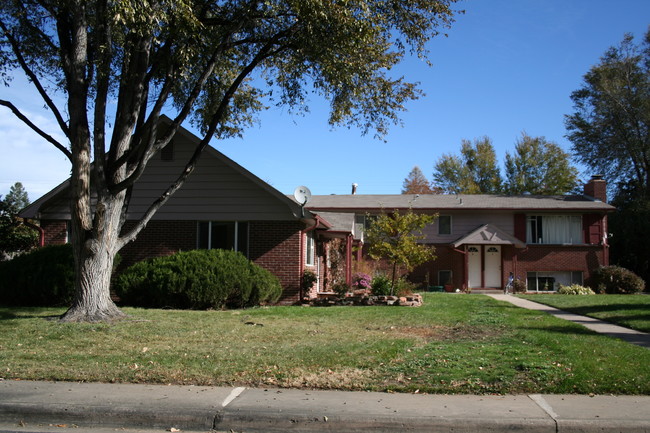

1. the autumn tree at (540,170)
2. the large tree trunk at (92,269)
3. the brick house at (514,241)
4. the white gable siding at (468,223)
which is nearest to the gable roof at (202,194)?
the large tree trunk at (92,269)

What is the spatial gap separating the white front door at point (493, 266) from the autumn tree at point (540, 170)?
19.7m

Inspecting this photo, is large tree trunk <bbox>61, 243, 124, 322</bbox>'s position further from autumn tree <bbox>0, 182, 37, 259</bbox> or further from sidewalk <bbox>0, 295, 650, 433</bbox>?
autumn tree <bbox>0, 182, 37, 259</bbox>

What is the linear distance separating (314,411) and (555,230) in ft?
87.9

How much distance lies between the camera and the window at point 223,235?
58.2 ft

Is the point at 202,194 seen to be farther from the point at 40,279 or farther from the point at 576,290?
the point at 576,290

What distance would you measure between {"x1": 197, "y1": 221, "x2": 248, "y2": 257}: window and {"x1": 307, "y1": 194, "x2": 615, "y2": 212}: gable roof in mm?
12528

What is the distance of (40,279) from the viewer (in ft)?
48.8

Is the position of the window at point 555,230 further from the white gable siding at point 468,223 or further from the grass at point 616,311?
the grass at point 616,311

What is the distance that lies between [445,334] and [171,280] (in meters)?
7.43

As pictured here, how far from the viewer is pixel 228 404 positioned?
613cm

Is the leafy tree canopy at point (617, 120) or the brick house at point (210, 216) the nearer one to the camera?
the brick house at point (210, 216)

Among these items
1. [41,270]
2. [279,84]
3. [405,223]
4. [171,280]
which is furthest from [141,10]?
[405,223]

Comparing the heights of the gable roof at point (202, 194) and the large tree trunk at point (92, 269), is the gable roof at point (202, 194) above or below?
above

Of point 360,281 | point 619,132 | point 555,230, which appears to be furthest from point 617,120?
point 360,281
